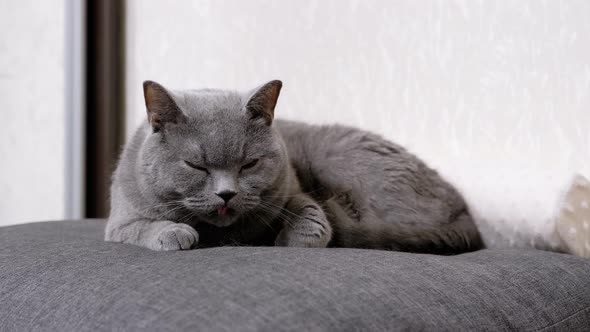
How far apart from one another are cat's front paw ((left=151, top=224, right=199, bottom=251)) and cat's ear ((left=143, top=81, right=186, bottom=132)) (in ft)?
0.71

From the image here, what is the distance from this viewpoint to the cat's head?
124cm

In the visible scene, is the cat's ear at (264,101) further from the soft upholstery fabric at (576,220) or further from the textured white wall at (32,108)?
the textured white wall at (32,108)

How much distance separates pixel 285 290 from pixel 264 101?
56 cm

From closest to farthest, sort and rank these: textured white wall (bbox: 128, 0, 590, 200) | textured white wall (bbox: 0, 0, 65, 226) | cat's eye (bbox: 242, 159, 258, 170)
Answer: cat's eye (bbox: 242, 159, 258, 170)
textured white wall (bbox: 128, 0, 590, 200)
textured white wall (bbox: 0, 0, 65, 226)

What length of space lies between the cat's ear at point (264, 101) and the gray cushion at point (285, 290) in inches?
13.6

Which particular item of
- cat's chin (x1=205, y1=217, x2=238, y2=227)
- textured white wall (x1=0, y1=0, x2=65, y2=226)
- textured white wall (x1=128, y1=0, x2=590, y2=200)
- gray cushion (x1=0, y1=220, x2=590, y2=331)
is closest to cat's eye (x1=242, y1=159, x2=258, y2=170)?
cat's chin (x1=205, y1=217, x2=238, y2=227)

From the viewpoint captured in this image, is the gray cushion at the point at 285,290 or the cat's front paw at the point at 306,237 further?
the cat's front paw at the point at 306,237

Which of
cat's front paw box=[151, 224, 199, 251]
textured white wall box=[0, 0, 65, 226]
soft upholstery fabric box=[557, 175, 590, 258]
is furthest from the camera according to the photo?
textured white wall box=[0, 0, 65, 226]

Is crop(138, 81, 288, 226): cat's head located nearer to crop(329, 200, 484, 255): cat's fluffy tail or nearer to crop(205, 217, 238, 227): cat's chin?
crop(205, 217, 238, 227): cat's chin

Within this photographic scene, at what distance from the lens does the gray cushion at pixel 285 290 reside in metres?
0.82

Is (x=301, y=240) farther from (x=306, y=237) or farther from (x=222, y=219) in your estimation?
(x=222, y=219)

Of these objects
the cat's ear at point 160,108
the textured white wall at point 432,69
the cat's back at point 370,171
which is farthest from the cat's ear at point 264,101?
the textured white wall at point 432,69

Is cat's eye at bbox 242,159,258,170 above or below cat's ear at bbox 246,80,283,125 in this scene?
below

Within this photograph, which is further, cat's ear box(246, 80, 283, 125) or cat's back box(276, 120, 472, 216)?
cat's back box(276, 120, 472, 216)
